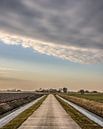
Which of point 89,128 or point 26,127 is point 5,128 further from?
point 89,128

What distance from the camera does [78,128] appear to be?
30.9 m

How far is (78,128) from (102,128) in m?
2.53

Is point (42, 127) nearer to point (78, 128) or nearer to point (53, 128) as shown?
point (53, 128)

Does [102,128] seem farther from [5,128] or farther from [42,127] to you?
[5,128]

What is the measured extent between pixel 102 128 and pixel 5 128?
28.8 feet

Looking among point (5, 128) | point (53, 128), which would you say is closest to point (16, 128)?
point (5, 128)

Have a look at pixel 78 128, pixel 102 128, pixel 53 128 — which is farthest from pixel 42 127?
pixel 102 128

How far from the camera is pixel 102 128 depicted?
3203 cm

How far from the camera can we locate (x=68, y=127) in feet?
105

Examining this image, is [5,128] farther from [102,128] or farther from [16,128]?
[102,128]

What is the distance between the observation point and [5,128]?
31.1m

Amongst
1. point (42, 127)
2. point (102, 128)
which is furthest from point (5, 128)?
point (102, 128)

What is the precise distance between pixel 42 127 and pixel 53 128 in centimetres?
123

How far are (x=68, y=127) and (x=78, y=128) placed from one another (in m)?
1.33
